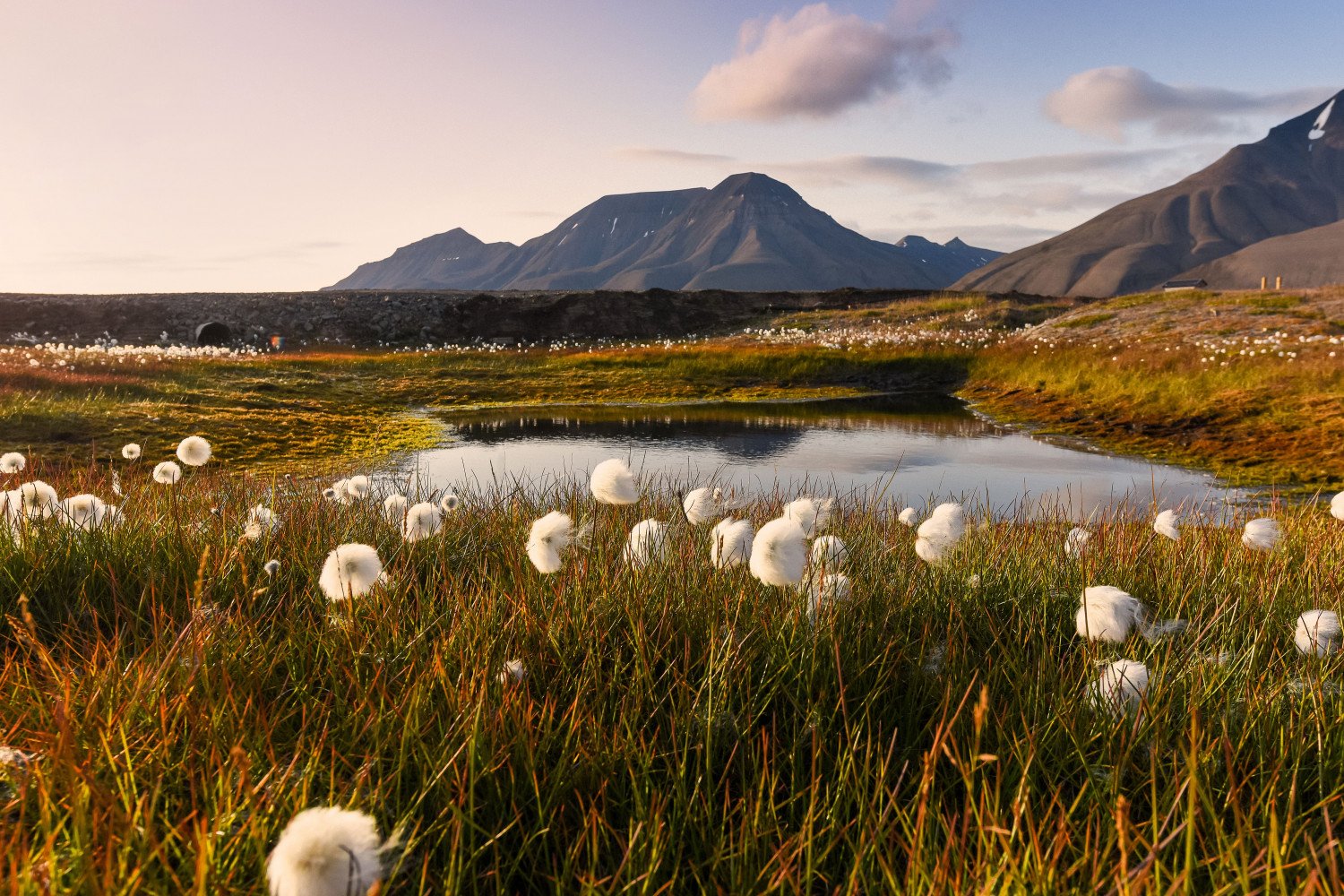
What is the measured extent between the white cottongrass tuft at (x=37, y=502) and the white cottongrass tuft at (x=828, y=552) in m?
4.14

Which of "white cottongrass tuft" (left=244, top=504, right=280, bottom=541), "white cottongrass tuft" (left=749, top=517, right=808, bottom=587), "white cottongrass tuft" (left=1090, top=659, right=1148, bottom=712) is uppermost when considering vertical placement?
"white cottongrass tuft" (left=749, top=517, right=808, bottom=587)

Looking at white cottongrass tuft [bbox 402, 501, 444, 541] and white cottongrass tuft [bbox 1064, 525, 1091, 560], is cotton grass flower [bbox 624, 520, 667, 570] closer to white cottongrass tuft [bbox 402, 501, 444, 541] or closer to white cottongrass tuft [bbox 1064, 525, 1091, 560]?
white cottongrass tuft [bbox 402, 501, 444, 541]

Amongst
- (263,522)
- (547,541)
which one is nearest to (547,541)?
(547,541)

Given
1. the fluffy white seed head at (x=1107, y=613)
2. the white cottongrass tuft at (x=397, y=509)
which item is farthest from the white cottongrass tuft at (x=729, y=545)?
the white cottongrass tuft at (x=397, y=509)

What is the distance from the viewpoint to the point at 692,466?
13.4 meters

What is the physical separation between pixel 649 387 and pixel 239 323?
36.0 metres

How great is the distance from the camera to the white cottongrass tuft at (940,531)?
12.2 feet

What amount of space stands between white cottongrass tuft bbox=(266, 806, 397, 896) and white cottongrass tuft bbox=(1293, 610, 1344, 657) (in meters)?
3.43

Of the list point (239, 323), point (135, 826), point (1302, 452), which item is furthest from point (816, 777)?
point (239, 323)

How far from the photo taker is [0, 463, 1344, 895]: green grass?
186cm

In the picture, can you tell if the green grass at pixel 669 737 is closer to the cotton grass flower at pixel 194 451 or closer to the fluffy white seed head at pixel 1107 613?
the fluffy white seed head at pixel 1107 613

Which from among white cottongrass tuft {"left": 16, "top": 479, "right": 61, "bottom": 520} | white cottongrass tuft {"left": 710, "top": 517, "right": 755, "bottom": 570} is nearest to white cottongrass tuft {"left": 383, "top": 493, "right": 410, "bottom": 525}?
white cottongrass tuft {"left": 16, "top": 479, "right": 61, "bottom": 520}

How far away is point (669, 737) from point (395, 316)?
173ft

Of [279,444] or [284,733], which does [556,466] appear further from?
[284,733]
